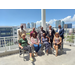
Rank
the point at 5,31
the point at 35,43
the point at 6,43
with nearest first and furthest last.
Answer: the point at 35,43
the point at 6,43
the point at 5,31

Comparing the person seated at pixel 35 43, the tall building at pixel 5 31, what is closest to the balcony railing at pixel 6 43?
the person seated at pixel 35 43

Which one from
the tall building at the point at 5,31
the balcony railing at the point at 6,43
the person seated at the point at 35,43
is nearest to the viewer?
the person seated at the point at 35,43

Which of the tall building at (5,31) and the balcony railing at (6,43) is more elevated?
the tall building at (5,31)

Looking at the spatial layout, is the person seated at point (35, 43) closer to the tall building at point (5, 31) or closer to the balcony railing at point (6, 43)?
the balcony railing at point (6, 43)

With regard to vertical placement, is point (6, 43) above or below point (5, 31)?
below

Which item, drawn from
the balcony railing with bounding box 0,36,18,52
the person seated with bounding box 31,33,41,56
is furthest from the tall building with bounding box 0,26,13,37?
the person seated with bounding box 31,33,41,56

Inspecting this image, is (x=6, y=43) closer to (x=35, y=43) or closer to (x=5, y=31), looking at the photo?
(x=35, y=43)

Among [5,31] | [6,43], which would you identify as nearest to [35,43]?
[6,43]

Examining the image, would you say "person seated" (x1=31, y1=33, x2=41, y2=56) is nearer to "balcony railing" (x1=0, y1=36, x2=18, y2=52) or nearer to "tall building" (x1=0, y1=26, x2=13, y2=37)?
"balcony railing" (x1=0, y1=36, x2=18, y2=52)

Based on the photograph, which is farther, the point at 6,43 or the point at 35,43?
the point at 6,43
